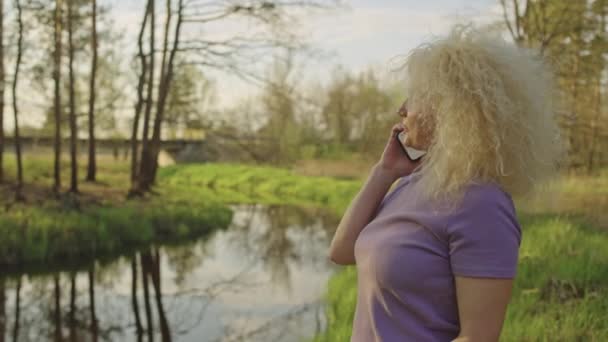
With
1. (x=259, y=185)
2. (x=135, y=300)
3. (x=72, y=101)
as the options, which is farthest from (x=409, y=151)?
(x=259, y=185)

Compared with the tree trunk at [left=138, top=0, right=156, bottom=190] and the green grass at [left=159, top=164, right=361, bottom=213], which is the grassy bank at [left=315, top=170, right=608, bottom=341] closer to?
the tree trunk at [left=138, top=0, right=156, bottom=190]

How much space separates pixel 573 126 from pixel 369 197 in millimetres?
11525

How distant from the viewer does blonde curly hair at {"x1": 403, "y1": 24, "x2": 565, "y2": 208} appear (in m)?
1.39

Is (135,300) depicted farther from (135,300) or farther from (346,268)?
(346,268)

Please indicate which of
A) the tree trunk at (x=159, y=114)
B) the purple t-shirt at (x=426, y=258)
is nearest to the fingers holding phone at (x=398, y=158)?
the purple t-shirt at (x=426, y=258)

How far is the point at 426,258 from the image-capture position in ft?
4.56

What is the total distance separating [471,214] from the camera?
1.34 meters

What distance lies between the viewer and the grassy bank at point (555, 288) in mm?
3480

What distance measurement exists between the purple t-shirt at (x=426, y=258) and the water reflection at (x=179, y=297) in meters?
4.47

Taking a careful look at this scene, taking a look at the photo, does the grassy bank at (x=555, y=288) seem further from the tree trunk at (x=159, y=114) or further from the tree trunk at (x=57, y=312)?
the tree trunk at (x=159, y=114)

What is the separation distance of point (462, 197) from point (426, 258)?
15 centimetres

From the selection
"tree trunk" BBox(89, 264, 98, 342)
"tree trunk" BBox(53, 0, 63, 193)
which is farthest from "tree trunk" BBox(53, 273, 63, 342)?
"tree trunk" BBox(53, 0, 63, 193)

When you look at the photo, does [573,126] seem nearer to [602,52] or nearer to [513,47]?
[602,52]

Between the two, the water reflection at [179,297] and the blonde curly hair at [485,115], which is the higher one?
the blonde curly hair at [485,115]
